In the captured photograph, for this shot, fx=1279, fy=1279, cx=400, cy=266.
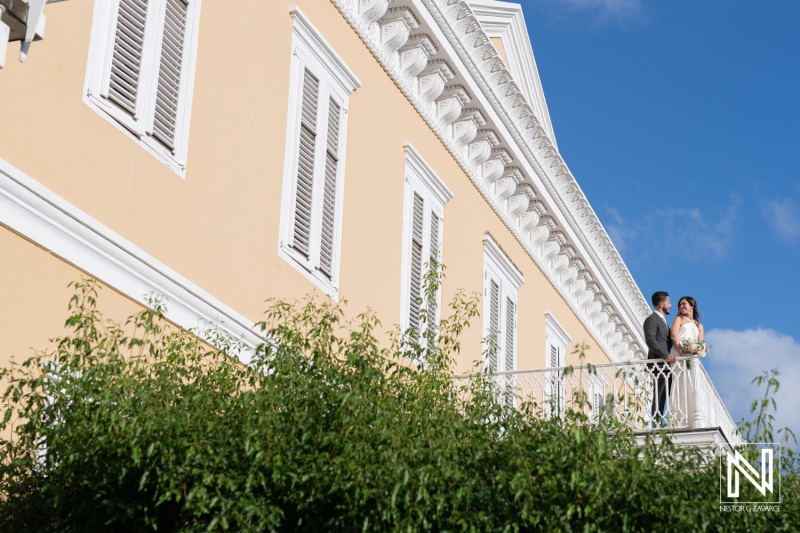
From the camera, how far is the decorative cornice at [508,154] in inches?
A: 577

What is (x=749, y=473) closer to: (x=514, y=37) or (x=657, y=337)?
(x=657, y=337)

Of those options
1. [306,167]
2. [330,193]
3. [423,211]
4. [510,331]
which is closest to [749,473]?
[306,167]

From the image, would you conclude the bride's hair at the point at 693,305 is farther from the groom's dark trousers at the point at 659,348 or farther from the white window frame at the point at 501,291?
the white window frame at the point at 501,291

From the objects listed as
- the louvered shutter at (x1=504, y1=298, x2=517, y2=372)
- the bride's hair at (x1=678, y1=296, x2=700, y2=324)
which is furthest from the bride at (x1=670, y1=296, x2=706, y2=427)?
the louvered shutter at (x1=504, y1=298, x2=517, y2=372)

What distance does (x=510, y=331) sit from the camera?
18156 mm

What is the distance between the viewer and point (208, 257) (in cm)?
1020

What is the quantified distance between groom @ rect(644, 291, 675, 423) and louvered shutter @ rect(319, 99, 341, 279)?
3.40m

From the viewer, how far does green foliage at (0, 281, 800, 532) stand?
6.11 metres

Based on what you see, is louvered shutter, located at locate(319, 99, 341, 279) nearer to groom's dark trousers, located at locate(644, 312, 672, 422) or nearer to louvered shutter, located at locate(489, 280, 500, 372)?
groom's dark trousers, located at locate(644, 312, 672, 422)

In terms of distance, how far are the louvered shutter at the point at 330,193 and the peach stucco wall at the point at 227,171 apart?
0.27m

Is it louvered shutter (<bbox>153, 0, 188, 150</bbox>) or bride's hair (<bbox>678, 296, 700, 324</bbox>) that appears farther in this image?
bride's hair (<bbox>678, 296, 700, 324</bbox>)

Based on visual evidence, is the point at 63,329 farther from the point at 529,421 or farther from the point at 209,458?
the point at 529,421

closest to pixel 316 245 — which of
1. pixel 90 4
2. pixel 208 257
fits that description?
pixel 208 257

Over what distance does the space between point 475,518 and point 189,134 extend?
508 centimetres
